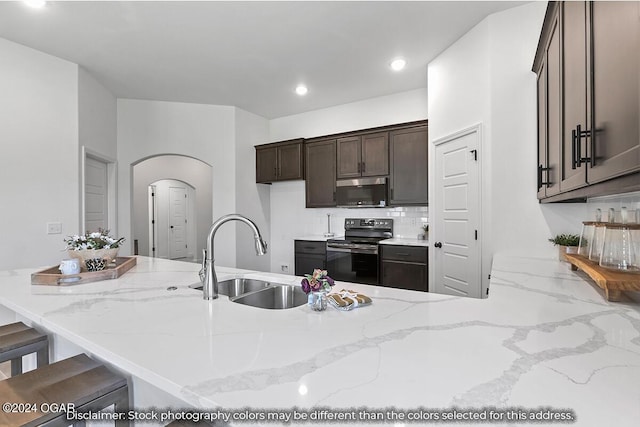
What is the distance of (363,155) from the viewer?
4199 millimetres

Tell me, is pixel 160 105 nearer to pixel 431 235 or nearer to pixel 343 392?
pixel 431 235

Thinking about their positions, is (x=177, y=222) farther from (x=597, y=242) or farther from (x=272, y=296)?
(x=597, y=242)

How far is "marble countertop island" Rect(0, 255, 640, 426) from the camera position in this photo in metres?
0.61

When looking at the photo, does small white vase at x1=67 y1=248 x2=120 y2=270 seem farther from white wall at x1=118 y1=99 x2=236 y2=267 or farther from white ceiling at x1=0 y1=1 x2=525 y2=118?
white wall at x1=118 y1=99 x2=236 y2=267

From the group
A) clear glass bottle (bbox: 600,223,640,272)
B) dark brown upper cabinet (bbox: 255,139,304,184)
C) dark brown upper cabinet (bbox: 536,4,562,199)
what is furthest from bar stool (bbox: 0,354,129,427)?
dark brown upper cabinet (bbox: 255,139,304,184)

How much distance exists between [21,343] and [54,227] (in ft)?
7.80

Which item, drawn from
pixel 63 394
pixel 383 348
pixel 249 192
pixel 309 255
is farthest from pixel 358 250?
pixel 63 394

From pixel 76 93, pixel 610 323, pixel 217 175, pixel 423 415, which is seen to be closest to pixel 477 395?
pixel 423 415

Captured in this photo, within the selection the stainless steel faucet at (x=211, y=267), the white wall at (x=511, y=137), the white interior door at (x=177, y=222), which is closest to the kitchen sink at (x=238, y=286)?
the stainless steel faucet at (x=211, y=267)

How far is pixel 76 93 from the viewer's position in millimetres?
3344

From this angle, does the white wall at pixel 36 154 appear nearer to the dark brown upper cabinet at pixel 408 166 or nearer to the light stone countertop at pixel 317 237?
the light stone countertop at pixel 317 237

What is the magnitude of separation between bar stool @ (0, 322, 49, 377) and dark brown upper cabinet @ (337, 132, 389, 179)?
3510mm

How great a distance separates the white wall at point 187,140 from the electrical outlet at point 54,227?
3.62ft

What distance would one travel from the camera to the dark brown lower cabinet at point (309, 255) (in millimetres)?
4398
